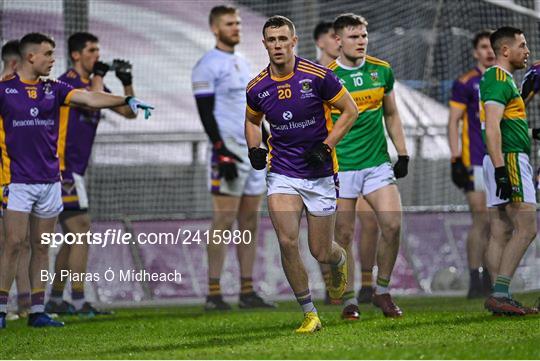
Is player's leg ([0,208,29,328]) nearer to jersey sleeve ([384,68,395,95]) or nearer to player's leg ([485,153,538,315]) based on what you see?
jersey sleeve ([384,68,395,95])

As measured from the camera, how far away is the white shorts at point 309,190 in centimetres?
975

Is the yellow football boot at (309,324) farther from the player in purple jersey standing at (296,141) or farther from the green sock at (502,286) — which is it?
the green sock at (502,286)

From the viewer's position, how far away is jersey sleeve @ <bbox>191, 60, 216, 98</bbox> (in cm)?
1314

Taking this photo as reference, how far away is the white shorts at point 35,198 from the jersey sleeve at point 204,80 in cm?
205

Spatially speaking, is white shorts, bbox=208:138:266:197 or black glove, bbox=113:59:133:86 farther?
white shorts, bbox=208:138:266:197

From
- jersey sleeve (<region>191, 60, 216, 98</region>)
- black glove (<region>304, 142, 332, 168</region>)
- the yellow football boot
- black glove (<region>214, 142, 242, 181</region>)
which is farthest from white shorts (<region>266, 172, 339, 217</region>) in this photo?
jersey sleeve (<region>191, 60, 216, 98</region>)

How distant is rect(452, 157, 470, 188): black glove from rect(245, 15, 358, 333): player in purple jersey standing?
4.08 m

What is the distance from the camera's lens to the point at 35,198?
1155 centimetres

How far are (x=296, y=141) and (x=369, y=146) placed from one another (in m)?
1.55

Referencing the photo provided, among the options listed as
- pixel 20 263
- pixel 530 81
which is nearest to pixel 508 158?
pixel 530 81

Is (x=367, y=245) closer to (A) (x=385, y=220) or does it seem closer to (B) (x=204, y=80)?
(A) (x=385, y=220)

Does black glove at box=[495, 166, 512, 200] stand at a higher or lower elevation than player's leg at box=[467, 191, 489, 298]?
higher

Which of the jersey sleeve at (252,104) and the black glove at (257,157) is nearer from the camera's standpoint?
the black glove at (257,157)

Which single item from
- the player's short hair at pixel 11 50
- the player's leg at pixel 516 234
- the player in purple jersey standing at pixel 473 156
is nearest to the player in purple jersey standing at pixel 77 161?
the player's short hair at pixel 11 50
